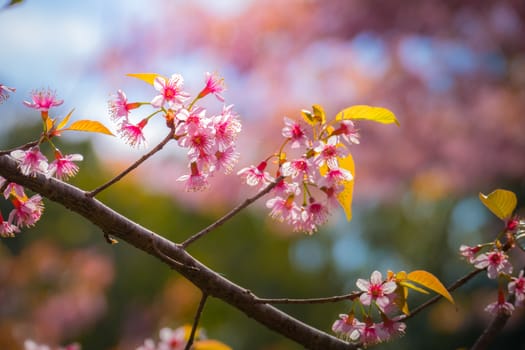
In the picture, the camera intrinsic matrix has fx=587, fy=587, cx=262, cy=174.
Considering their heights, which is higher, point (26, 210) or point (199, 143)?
point (199, 143)

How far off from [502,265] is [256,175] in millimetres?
329

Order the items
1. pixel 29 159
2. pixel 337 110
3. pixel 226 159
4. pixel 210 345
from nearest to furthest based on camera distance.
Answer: pixel 29 159 → pixel 226 159 → pixel 210 345 → pixel 337 110

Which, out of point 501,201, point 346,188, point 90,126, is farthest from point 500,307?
point 90,126

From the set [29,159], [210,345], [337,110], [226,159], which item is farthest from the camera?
[337,110]

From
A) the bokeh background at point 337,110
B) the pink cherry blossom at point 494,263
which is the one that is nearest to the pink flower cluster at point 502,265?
the pink cherry blossom at point 494,263

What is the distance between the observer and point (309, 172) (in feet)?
2.25

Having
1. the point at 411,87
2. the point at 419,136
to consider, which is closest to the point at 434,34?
the point at 411,87

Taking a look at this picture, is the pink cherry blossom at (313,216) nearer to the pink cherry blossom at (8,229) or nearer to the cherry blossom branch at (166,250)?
the cherry blossom branch at (166,250)

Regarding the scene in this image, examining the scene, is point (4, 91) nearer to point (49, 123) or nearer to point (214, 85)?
point (49, 123)

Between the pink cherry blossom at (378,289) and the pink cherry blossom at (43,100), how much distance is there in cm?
41

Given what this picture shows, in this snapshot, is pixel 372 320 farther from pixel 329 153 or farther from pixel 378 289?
pixel 329 153

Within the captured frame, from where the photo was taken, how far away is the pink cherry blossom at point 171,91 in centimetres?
66

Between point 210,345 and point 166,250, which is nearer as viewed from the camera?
point 166,250

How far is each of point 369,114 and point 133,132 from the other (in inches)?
11.3
